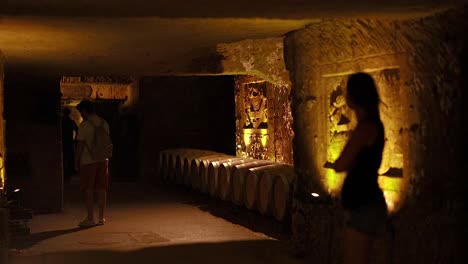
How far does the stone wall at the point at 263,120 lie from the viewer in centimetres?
1110

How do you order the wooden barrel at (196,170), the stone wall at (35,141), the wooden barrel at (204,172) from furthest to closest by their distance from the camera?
the wooden barrel at (196,170) → the wooden barrel at (204,172) → the stone wall at (35,141)

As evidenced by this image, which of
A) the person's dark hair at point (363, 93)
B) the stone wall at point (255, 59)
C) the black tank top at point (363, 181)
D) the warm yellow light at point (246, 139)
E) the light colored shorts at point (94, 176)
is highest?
the stone wall at point (255, 59)

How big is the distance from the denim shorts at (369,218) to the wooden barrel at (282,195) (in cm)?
336

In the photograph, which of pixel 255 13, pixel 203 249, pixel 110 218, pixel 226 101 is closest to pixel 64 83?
pixel 226 101

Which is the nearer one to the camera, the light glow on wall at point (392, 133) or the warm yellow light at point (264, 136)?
the light glow on wall at point (392, 133)

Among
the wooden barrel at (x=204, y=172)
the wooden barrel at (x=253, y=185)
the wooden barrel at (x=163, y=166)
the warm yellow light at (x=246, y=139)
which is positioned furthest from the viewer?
the wooden barrel at (x=163, y=166)

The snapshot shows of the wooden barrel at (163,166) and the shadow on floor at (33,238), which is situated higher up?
the wooden barrel at (163,166)

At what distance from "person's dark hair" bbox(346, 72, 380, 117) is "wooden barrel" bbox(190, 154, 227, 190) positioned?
23.6ft

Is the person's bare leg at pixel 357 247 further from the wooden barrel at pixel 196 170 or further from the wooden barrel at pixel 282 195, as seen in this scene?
the wooden barrel at pixel 196 170

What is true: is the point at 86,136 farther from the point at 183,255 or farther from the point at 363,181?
the point at 363,181

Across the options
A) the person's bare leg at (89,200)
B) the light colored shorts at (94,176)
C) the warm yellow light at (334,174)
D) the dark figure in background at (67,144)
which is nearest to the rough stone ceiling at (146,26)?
the warm yellow light at (334,174)

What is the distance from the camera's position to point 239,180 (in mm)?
8758

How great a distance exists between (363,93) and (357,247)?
2.67ft

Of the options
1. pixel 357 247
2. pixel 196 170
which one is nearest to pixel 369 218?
pixel 357 247
